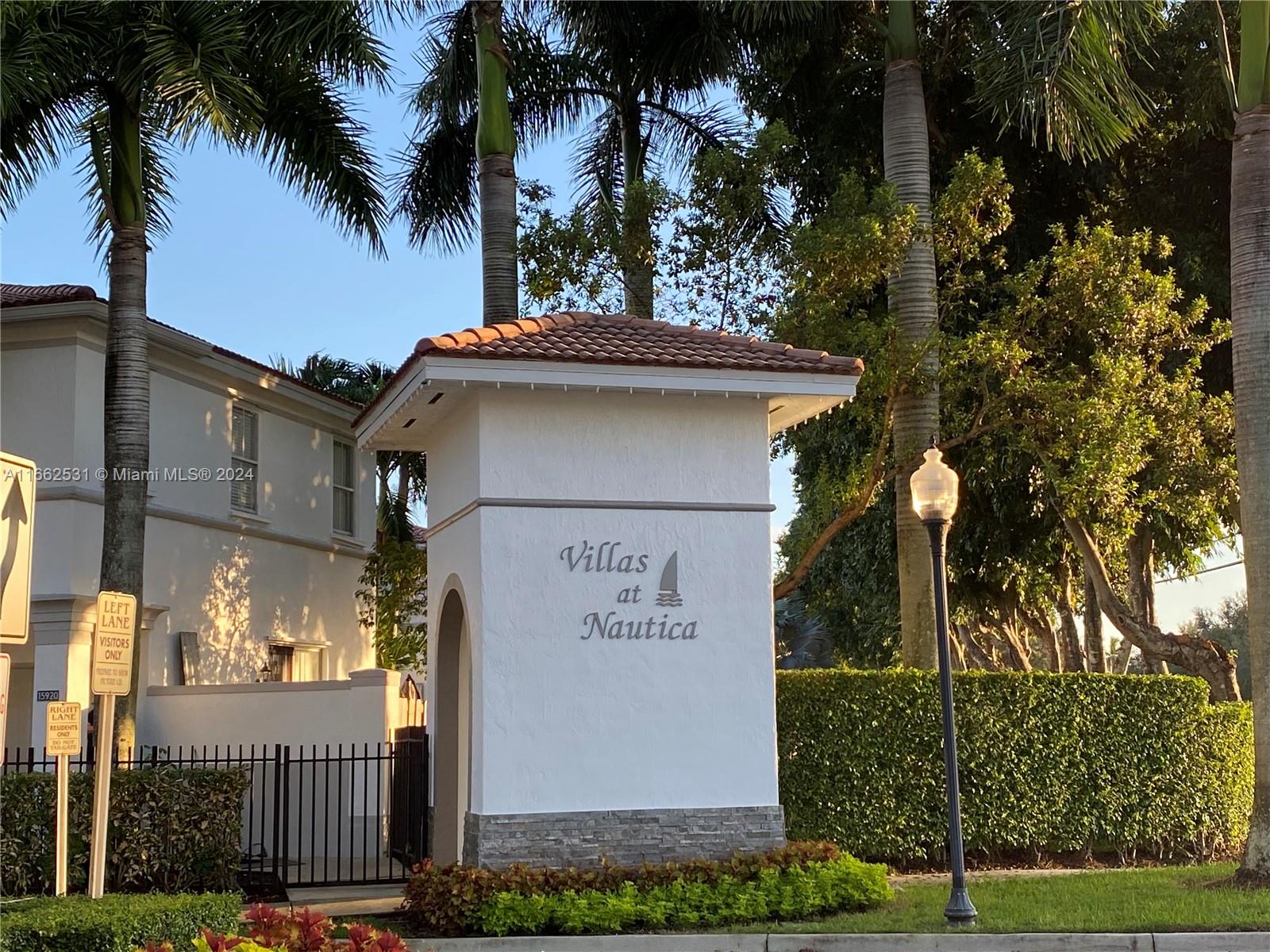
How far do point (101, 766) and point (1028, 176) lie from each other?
17.2 meters

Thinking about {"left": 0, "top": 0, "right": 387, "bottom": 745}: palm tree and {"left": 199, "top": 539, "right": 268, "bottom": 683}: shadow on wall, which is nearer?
{"left": 0, "top": 0, "right": 387, "bottom": 745}: palm tree

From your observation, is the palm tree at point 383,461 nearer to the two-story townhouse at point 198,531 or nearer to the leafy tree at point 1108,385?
the two-story townhouse at point 198,531

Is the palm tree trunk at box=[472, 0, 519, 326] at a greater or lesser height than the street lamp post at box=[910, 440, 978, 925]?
greater

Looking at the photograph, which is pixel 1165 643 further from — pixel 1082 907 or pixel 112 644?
pixel 112 644

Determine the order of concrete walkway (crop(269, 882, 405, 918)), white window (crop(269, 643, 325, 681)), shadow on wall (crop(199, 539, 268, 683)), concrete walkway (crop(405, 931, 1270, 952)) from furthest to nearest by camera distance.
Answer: white window (crop(269, 643, 325, 681)), shadow on wall (crop(199, 539, 268, 683)), concrete walkway (crop(269, 882, 405, 918)), concrete walkway (crop(405, 931, 1270, 952))

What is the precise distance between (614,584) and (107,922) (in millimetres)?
5747

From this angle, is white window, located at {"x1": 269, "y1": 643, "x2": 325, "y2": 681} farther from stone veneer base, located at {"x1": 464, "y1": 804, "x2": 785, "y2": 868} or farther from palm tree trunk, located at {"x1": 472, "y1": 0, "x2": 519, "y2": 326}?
stone veneer base, located at {"x1": 464, "y1": 804, "x2": 785, "y2": 868}

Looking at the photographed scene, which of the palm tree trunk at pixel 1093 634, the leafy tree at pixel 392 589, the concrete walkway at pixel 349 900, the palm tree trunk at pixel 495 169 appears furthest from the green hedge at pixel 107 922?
the palm tree trunk at pixel 1093 634

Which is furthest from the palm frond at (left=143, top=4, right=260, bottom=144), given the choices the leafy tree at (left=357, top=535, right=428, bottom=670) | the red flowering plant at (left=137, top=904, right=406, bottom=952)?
the leafy tree at (left=357, top=535, right=428, bottom=670)

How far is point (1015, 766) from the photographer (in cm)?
1545

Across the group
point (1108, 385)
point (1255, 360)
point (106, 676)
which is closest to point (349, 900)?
point (106, 676)

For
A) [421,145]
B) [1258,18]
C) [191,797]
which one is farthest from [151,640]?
[1258,18]

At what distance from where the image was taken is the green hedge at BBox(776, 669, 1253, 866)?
591 inches

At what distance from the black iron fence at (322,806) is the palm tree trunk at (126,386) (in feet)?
6.42
